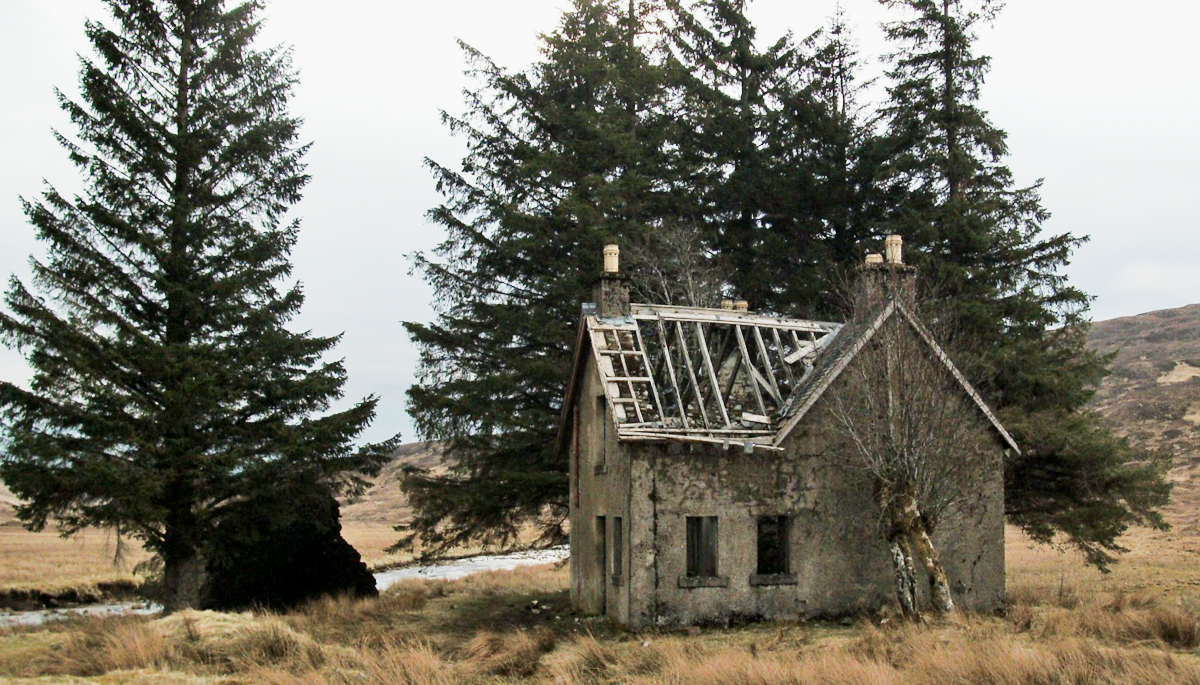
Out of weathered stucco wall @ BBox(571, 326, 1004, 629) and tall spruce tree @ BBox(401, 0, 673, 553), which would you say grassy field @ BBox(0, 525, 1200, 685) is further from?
tall spruce tree @ BBox(401, 0, 673, 553)

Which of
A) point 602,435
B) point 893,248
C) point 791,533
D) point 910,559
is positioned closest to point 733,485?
point 791,533

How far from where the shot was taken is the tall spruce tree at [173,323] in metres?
22.8

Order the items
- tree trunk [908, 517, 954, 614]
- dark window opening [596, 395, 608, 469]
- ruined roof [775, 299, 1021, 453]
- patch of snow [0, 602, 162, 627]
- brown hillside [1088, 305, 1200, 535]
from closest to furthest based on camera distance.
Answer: tree trunk [908, 517, 954, 614]
ruined roof [775, 299, 1021, 453]
dark window opening [596, 395, 608, 469]
patch of snow [0, 602, 162, 627]
brown hillside [1088, 305, 1200, 535]

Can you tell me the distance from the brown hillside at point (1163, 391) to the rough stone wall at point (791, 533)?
2168cm

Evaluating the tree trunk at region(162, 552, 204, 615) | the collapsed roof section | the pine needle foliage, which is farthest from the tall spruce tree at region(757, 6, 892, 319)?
the tree trunk at region(162, 552, 204, 615)

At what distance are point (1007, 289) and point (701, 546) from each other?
1432 cm

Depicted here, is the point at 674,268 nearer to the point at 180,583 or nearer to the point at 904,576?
the point at 904,576

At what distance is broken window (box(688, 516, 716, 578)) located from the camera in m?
21.5

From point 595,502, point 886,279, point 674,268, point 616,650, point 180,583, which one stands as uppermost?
point 674,268

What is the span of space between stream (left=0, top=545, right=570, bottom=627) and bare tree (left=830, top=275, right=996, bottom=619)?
18977mm

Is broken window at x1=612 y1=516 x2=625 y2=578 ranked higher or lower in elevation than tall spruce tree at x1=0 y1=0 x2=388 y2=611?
lower

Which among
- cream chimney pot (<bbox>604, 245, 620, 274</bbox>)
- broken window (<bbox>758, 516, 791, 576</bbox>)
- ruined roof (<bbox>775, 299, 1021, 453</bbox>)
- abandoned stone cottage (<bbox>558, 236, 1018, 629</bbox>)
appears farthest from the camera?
cream chimney pot (<bbox>604, 245, 620, 274</bbox>)

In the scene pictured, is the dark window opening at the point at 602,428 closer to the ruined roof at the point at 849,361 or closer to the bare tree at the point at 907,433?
the ruined roof at the point at 849,361

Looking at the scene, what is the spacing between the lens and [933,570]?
1964 cm
